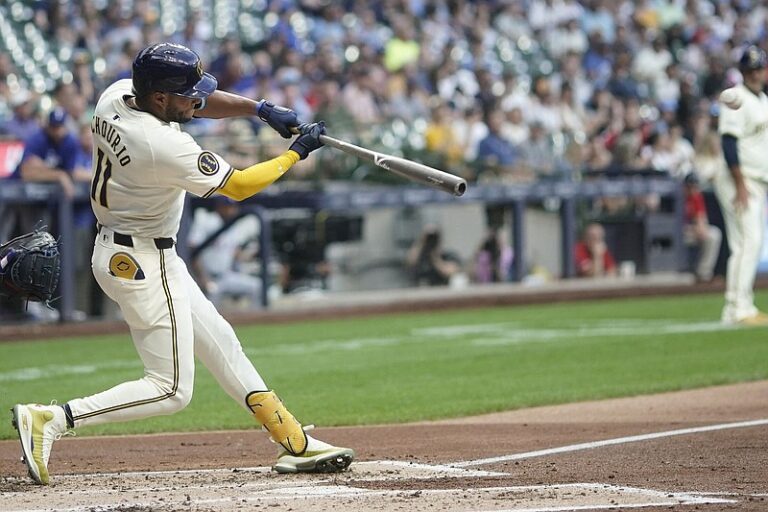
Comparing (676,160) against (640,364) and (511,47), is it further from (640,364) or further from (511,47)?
(640,364)

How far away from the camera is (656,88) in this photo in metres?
24.1

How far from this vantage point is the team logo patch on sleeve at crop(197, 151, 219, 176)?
5.47m

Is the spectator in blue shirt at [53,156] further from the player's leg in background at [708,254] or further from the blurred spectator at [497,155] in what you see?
the player's leg in background at [708,254]

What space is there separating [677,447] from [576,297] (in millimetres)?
9727

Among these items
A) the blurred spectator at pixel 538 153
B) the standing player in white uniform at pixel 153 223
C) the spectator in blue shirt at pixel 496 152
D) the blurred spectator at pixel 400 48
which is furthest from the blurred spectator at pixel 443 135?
the standing player in white uniform at pixel 153 223

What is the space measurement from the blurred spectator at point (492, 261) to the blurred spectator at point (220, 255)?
3434 mm

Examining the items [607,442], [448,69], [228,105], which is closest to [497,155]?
[448,69]

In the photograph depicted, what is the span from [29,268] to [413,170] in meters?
1.72

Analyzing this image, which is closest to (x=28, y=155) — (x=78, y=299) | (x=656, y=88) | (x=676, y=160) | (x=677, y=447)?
(x=78, y=299)

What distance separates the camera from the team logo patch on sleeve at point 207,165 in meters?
5.47

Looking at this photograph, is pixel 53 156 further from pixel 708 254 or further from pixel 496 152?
pixel 708 254

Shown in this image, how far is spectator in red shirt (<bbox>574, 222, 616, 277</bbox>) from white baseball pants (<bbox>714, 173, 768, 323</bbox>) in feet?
19.8

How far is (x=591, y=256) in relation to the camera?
18.2m

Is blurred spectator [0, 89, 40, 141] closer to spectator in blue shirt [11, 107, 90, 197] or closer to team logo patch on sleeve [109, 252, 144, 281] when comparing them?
spectator in blue shirt [11, 107, 90, 197]
